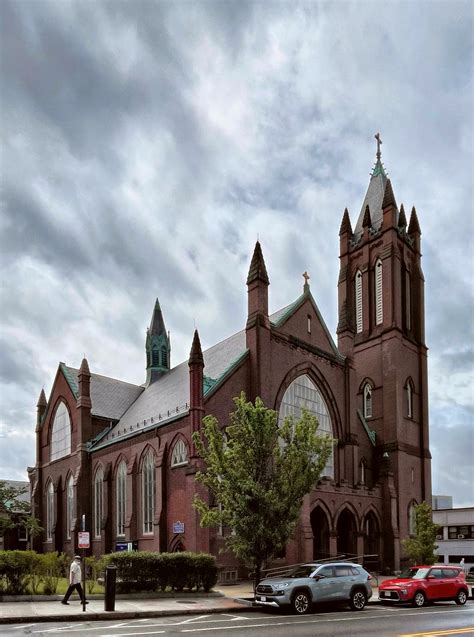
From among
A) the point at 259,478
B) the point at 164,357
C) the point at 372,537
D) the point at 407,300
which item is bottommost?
the point at 372,537

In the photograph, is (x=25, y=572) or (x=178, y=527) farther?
(x=178, y=527)

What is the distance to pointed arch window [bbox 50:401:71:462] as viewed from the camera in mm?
53500

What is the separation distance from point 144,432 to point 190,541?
959 cm

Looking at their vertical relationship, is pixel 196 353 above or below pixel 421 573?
above

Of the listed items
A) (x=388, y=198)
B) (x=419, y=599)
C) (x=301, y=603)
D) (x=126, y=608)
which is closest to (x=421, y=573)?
(x=419, y=599)

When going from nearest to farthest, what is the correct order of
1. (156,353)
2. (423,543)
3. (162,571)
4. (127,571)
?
1. (127,571)
2. (162,571)
3. (423,543)
4. (156,353)

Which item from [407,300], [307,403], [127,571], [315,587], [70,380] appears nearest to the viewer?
[315,587]

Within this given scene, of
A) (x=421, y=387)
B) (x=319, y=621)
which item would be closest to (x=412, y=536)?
(x=421, y=387)

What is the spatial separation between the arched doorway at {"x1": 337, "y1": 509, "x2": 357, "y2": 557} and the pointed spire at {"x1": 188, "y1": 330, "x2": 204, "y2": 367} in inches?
507

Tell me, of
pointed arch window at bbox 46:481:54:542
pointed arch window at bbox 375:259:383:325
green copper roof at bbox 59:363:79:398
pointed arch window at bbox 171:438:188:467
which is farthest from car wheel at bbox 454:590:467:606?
pointed arch window at bbox 46:481:54:542

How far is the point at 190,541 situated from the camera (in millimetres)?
34438

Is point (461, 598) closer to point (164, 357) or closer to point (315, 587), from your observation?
point (315, 587)

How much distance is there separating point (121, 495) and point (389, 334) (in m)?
21.0

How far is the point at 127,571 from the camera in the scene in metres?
25.0
